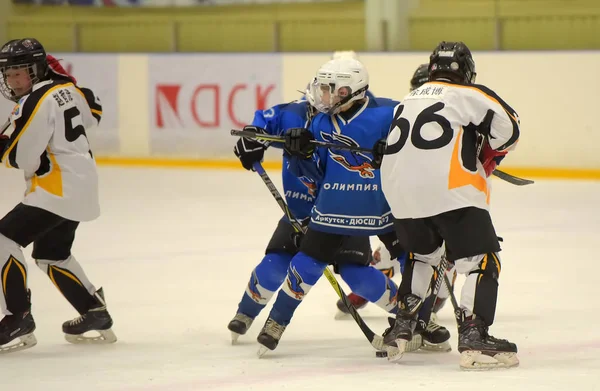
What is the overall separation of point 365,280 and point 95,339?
1044mm

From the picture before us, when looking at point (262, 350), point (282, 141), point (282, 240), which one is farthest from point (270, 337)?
point (282, 141)

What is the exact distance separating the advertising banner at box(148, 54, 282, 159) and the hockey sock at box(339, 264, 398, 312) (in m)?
6.18

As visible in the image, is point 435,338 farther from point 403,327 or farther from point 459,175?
point 459,175

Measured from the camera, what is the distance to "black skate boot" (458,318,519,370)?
3691 millimetres

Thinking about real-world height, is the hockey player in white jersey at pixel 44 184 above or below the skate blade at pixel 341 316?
above

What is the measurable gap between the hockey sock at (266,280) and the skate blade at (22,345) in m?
0.77

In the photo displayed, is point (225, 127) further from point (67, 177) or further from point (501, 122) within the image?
point (501, 122)

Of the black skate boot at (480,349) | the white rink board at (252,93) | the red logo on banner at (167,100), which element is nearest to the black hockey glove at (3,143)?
the black skate boot at (480,349)

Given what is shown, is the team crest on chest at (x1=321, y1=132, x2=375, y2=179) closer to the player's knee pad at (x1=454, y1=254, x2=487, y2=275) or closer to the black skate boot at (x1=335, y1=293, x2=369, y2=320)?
the player's knee pad at (x1=454, y1=254, x2=487, y2=275)

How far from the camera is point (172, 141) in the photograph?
35.3 feet

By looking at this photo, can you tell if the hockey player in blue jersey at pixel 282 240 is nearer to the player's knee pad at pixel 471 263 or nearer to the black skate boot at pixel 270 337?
the black skate boot at pixel 270 337

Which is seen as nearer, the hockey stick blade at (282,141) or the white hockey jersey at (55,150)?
the hockey stick blade at (282,141)

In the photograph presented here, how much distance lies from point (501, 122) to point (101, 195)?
5365 mm

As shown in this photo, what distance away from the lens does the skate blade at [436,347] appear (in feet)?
13.5
